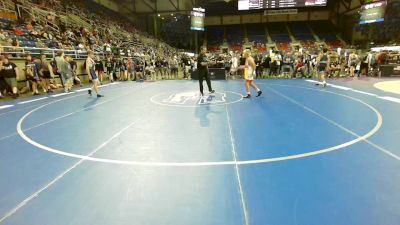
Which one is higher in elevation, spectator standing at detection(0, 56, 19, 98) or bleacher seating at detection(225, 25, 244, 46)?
bleacher seating at detection(225, 25, 244, 46)

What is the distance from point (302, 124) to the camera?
17.6 feet

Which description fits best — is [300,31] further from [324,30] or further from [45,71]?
[45,71]

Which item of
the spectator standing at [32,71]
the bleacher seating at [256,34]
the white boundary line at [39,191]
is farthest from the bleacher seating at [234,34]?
the white boundary line at [39,191]

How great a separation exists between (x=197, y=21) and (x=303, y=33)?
25128mm

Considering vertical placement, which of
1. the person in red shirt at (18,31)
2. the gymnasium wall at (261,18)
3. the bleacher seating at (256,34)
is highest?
the gymnasium wall at (261,18)

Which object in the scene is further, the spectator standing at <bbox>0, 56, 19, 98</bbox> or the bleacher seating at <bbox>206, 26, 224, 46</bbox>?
the bleacher seating at <bbox>206, 26, 224, 46</bbox>

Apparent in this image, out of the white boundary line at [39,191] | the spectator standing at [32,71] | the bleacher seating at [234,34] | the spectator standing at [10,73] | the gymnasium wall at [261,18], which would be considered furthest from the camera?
the gymnasium wall at [261,18]

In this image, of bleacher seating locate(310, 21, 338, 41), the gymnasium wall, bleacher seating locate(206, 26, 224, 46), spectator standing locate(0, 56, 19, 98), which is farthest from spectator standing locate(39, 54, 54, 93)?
bleacher seating locate(310, 21, 338, 41)

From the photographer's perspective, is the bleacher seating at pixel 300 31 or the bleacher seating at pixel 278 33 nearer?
the bleacher seating at pixel 300 31

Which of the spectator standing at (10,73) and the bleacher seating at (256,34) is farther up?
the bleacher seating at (256,34)

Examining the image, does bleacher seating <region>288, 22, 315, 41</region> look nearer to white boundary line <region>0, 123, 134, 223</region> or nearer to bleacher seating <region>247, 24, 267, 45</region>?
bleacher seating <region>247, 24, 267, 45</region>

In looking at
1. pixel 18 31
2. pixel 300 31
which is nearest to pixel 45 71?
pixel 18 31

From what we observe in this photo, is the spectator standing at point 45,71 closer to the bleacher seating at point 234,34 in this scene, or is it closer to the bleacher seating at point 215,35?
the bleacher seating at point 215,35

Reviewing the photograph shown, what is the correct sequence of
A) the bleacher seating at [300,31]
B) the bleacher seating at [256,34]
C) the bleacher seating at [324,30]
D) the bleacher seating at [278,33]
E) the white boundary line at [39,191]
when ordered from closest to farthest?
the white boundary line at [39,191] → the bleacher seating at [324,30] → the bleacher seating at [300,31] → the bleacher seating at [278,33] → the bleacher seating at [256,34]
